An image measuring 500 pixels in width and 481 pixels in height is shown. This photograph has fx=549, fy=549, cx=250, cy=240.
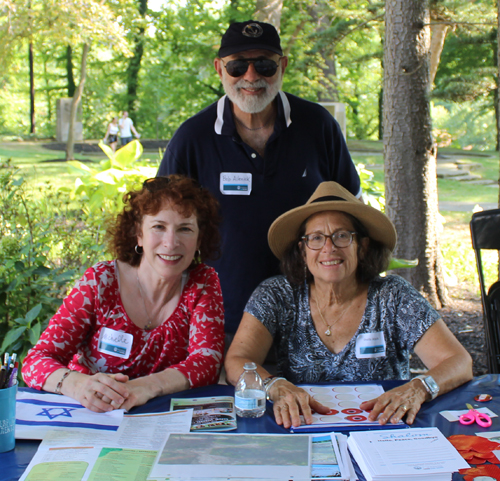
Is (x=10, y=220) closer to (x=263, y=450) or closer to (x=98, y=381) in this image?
(x=98, y=381)

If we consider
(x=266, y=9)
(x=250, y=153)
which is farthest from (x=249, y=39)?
(x=266, y=9)

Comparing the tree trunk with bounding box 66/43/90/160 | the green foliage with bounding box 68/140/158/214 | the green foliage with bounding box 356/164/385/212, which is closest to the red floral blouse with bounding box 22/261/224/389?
the green foliage with bounding box 68/140/158/214

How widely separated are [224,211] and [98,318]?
2.92ft

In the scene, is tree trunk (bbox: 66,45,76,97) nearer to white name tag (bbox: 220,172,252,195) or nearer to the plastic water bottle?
white name tag (bbox: 220,172,252,195)

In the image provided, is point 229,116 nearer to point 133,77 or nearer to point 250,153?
point 250,153

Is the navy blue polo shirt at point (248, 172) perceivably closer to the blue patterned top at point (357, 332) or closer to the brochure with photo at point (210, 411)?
the blue patterned top at point (357, 332)

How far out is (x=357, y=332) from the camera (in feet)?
7.52

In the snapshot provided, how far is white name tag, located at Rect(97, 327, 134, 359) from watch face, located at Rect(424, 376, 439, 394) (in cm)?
112

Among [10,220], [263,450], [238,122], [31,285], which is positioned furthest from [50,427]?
[10,220]

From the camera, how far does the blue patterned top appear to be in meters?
2.25

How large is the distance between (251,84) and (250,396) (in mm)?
1574

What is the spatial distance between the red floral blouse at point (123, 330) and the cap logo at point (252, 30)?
1.27 m

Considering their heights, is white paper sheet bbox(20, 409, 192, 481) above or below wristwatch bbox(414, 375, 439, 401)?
below

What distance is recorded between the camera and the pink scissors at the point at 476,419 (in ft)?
5.59
